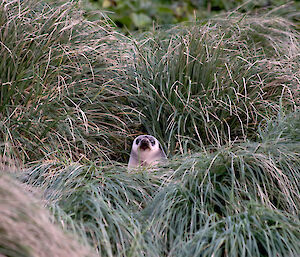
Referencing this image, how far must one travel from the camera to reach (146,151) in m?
3.61

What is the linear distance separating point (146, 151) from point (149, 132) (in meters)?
0.40

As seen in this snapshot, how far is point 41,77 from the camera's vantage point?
3719mm

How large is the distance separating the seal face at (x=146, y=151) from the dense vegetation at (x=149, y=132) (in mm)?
130

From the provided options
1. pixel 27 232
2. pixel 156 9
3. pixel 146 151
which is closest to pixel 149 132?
pixel 146 151

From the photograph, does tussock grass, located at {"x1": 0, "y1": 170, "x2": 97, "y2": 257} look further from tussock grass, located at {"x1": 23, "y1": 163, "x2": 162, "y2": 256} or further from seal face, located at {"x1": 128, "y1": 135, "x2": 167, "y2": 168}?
seal face, located at {"x1": 128, "y1": 135, "x2": 167, "y2": 168}

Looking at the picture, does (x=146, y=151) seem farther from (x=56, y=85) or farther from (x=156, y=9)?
(x=156, y=9)

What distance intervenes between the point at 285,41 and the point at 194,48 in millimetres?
1155

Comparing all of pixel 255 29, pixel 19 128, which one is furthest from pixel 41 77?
pixel 255 29

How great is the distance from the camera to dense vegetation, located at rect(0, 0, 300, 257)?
2518mm

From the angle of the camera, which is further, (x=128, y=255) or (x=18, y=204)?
(x=128, y=255)

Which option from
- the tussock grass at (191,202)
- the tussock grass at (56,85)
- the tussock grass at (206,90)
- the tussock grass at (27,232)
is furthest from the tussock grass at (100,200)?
the tussock grass at (206,90)

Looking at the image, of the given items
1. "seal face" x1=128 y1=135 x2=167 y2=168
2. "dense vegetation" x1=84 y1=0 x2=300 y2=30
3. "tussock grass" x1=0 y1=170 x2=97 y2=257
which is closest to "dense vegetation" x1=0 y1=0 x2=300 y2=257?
"tussock grass" x1=0 y1=170 x2=97 y2=257

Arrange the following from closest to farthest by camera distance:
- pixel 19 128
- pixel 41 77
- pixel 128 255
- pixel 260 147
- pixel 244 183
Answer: pixel 128 255 → pixel 244 183 → pixel 260 147 → pixel 19 128 → pixel 41 77

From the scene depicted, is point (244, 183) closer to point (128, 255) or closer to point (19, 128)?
point (128, 255)
